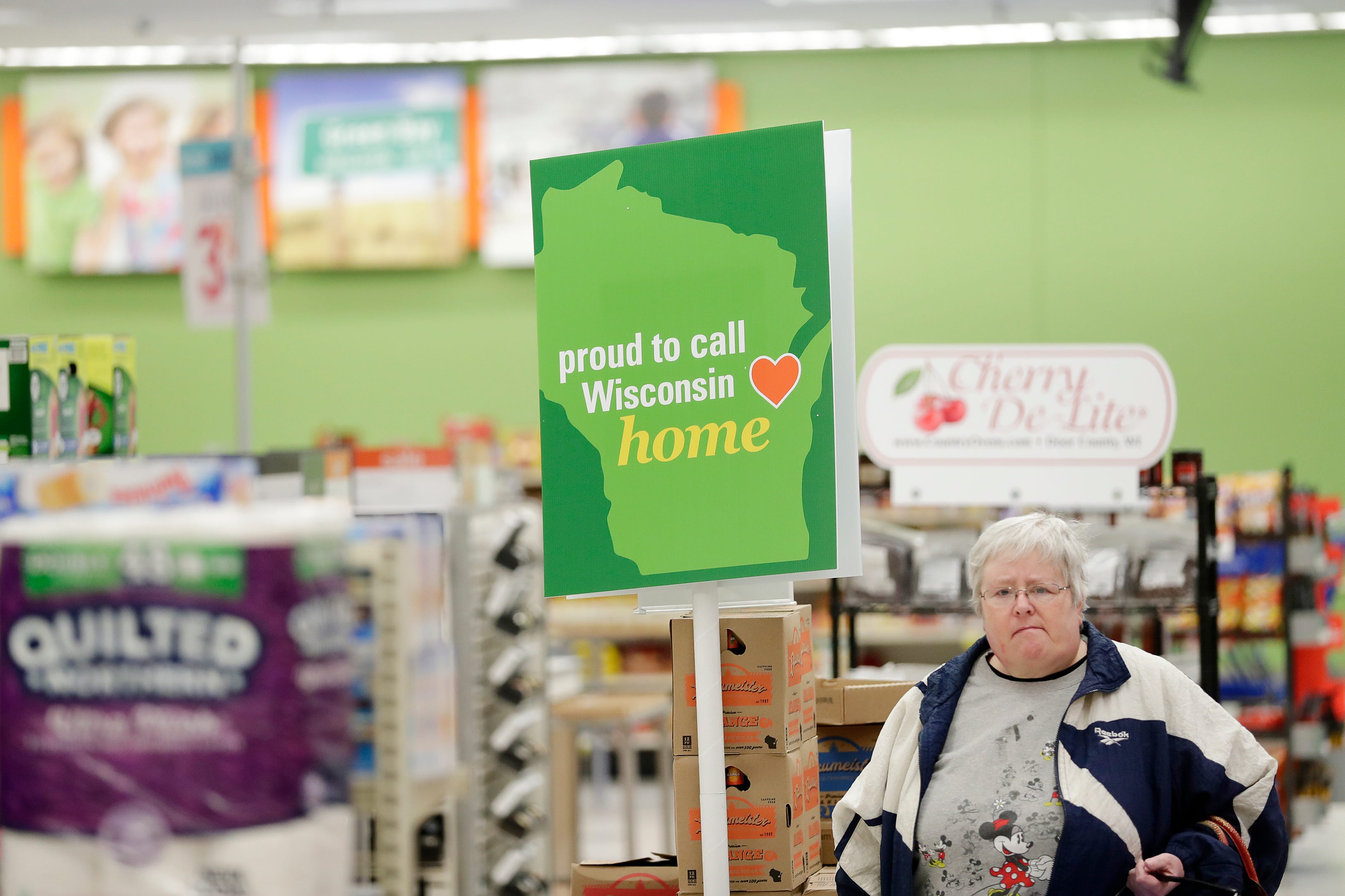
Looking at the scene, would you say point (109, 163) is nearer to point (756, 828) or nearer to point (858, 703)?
point (858, 703)

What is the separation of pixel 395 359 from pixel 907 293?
4245mm

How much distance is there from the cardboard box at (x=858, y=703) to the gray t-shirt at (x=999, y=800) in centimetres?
62

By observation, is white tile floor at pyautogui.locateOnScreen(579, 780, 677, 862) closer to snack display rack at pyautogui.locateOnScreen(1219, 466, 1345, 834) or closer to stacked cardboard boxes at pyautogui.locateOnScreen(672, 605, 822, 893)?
snack display rack at pyautogui.locateOnScreen(1219, 466, 1345, 834)

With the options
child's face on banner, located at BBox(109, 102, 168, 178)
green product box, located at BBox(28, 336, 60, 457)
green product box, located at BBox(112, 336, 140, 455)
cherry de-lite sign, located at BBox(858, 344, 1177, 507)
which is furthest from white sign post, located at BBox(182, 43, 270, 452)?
child's face on banner, located at BBox(109, 102, 168, 178)

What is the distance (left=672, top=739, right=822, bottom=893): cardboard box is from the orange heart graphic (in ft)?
2.59

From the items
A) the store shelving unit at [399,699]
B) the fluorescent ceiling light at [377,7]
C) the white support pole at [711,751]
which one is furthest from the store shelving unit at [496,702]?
the fluorescent ceiling light at [377,7]

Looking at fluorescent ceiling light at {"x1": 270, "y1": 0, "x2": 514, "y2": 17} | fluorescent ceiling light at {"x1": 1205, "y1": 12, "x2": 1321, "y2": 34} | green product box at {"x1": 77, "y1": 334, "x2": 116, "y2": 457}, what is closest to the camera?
green product box at {"x1": 77, "y1": 334, "x2": 116, "y2": 457}

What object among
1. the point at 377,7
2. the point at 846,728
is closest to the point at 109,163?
the point at 377,7

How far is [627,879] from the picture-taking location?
2.85 metres

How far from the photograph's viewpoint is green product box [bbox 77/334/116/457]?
2.91 m

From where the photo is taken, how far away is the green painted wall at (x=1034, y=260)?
34.2 feet

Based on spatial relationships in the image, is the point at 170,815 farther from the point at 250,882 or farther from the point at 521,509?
the point at 521,509

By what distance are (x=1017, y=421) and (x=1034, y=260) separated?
678cm

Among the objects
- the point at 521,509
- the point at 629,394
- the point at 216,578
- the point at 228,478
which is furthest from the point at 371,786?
the point at 521,509
